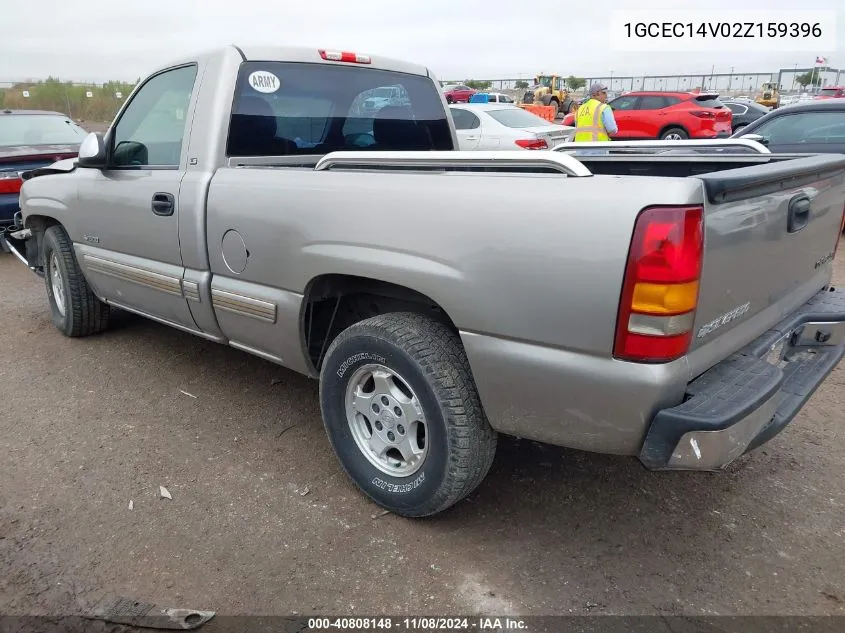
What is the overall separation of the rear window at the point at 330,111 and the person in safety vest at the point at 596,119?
509 cm

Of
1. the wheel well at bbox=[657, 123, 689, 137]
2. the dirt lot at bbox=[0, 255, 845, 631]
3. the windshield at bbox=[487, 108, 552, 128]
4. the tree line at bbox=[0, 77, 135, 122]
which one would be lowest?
the dirt lot at bbox=[0, 255, 845, 631]

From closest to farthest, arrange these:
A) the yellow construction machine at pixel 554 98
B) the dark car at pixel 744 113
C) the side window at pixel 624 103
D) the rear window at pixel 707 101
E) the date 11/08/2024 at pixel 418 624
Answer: the date 11/08/2024 at pixel 418 624
the rear window at pixel 707 101
the side window at pixel 624 103
the dark car at pixel 744 113
the yellow construction machine at pixel 554 98

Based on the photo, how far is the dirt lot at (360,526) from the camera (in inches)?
90.9

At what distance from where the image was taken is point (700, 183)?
1897 mm

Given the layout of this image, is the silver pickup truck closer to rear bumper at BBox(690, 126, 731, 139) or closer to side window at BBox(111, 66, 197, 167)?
side window at BBox(111, 66, 197, 167)

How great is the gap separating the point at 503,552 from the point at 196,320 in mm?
1982

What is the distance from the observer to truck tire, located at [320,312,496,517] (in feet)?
7.82

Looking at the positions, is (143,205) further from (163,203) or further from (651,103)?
(651,103)

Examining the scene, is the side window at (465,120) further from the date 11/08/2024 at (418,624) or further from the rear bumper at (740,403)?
the date 11/08/2024 at (418,624)

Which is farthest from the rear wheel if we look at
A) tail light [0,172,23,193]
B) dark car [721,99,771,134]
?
tail light [0,172,23,193]

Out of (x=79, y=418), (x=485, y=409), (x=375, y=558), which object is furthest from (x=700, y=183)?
(x=79, y=418)

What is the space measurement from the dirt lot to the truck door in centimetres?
70

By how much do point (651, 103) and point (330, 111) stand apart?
15176mm

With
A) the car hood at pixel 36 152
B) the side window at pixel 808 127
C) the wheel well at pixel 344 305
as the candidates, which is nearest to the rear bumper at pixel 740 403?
the wheel well at pixel 344 305
